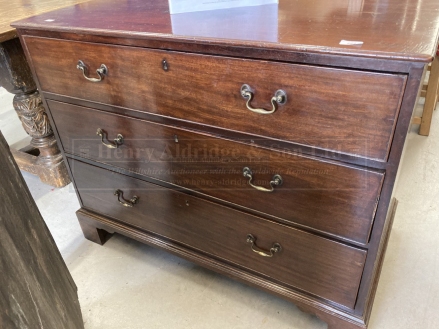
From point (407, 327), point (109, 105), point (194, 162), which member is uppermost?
point (109, 105)

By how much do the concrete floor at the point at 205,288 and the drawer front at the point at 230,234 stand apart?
6.5 inches

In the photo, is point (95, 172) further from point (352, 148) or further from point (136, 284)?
point (352, 148)

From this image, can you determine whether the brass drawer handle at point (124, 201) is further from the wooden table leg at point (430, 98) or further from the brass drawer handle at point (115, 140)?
the wooden table leg at point (430, 98)

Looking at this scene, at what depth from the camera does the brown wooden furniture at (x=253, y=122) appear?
0.66 meters

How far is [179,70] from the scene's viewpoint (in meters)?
0.81

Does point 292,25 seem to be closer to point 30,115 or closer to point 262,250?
point 262,250

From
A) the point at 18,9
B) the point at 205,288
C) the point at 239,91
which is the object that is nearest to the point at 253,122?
the point at 239,91

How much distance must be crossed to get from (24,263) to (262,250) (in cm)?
56

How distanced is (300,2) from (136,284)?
3.25ft

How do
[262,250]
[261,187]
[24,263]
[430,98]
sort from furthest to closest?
[430,98] → [262,250] → [261,187] → [24,263]

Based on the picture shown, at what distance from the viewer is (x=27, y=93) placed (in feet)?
4.97

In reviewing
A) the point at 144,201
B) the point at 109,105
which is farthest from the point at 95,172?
the point at 109,105

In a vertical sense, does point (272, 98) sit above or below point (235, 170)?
above

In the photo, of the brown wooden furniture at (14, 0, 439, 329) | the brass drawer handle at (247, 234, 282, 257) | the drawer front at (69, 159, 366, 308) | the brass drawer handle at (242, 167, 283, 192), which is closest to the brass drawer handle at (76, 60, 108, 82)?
the brown wooden furniture at (14, 0, 439, 329)
